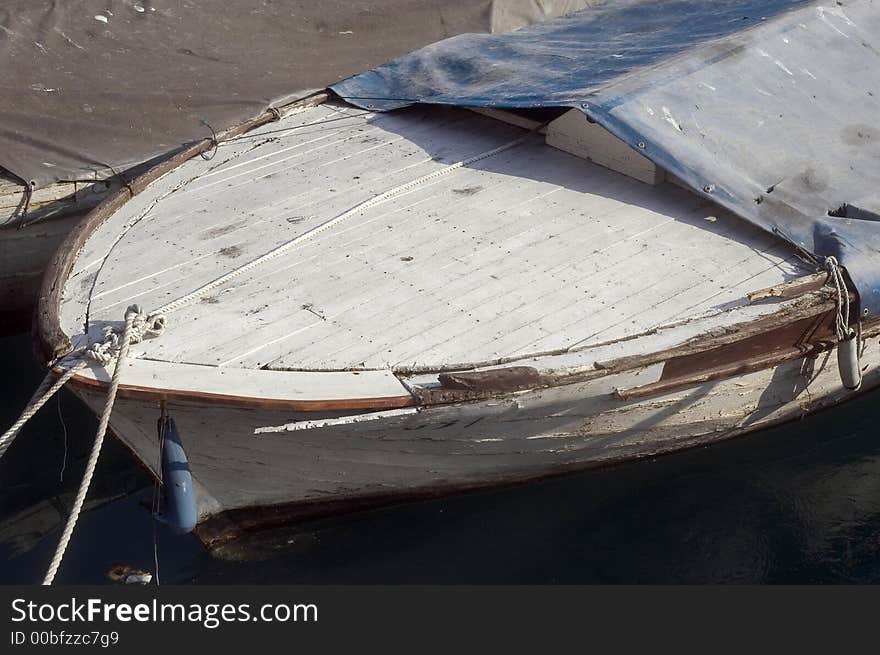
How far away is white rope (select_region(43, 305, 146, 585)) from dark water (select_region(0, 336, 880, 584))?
1.36 meters

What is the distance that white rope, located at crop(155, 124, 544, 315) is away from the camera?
7203 millimetres

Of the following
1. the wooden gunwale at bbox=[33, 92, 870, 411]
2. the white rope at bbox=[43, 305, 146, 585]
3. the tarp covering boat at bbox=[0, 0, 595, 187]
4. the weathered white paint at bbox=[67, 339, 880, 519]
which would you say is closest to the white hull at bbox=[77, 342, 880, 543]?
the weathered white paint at bbox=[67, 339, 880, 519]

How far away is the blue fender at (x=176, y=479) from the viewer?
22.0 ft

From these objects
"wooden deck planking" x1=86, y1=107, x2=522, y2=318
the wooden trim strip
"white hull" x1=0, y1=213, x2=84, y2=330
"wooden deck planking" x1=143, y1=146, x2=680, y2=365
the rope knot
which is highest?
"white hull" x1=0, y1=213, x2=84, y2=330

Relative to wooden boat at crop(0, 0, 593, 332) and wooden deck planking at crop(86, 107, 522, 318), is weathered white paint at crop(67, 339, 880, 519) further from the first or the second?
wooden boat at crop(0, 0, 593, 332)

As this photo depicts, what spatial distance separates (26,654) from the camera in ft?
20.4

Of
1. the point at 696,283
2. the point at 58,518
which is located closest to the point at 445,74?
the point at 696,283

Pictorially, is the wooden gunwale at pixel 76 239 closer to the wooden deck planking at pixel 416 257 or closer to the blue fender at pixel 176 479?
the wooden deck planking at pixel 416 257

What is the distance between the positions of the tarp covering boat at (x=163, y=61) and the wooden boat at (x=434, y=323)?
1.33 meters

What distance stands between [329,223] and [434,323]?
1.34 meters

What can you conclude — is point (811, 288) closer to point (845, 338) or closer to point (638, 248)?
point (845, 338)

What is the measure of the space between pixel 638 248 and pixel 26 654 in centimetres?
449

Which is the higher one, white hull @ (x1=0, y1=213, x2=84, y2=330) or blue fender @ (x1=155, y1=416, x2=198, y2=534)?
white hull @ (x1=0, y1=213, x2=84, y2=330)

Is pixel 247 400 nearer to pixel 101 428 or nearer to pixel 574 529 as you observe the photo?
pixel 101 428
